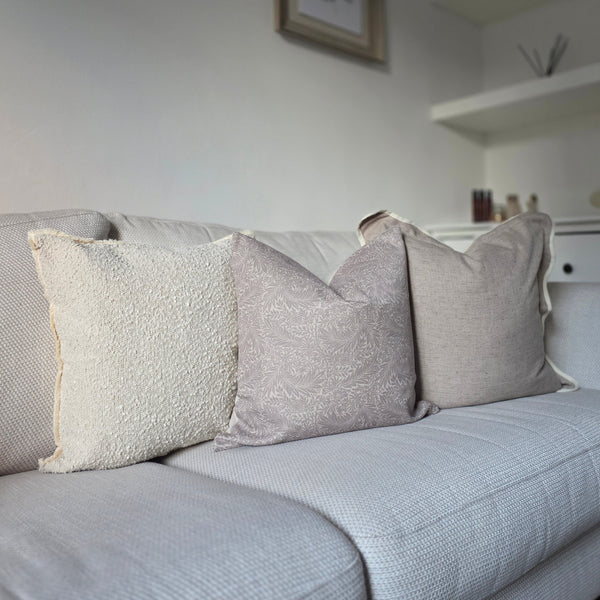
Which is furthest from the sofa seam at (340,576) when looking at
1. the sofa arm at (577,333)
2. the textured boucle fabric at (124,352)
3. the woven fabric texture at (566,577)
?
the sofa arm at (577,333)

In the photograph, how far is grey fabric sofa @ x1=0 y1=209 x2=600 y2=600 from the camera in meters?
0.70

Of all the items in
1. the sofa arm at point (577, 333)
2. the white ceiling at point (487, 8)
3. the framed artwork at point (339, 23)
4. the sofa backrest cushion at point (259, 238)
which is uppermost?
the white ceiling at point (487, 8)

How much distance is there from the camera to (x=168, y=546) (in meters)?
0.73

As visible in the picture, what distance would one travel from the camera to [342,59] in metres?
2.54

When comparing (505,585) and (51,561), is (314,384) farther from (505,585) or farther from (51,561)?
(51,561)

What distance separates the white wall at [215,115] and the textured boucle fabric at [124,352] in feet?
2.20

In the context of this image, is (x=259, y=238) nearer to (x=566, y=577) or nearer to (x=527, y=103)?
(x=566, y=577)

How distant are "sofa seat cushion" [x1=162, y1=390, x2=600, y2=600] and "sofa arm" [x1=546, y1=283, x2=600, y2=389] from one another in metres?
0.31

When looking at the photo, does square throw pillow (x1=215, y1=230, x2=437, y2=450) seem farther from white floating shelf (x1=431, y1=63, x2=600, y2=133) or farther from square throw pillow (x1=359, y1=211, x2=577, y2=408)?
white floating shelf (x1=431, y1=63, x2=600, y2=133)

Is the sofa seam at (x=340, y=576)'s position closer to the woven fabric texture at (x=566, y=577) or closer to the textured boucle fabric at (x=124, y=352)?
the woven fabric texture at (x=566, y=577)

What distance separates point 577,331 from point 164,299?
40.9 inches

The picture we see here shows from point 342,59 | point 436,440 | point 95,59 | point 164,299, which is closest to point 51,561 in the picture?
point 164,299

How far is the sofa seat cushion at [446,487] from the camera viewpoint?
0.84 metres

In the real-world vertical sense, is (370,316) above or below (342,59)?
below
